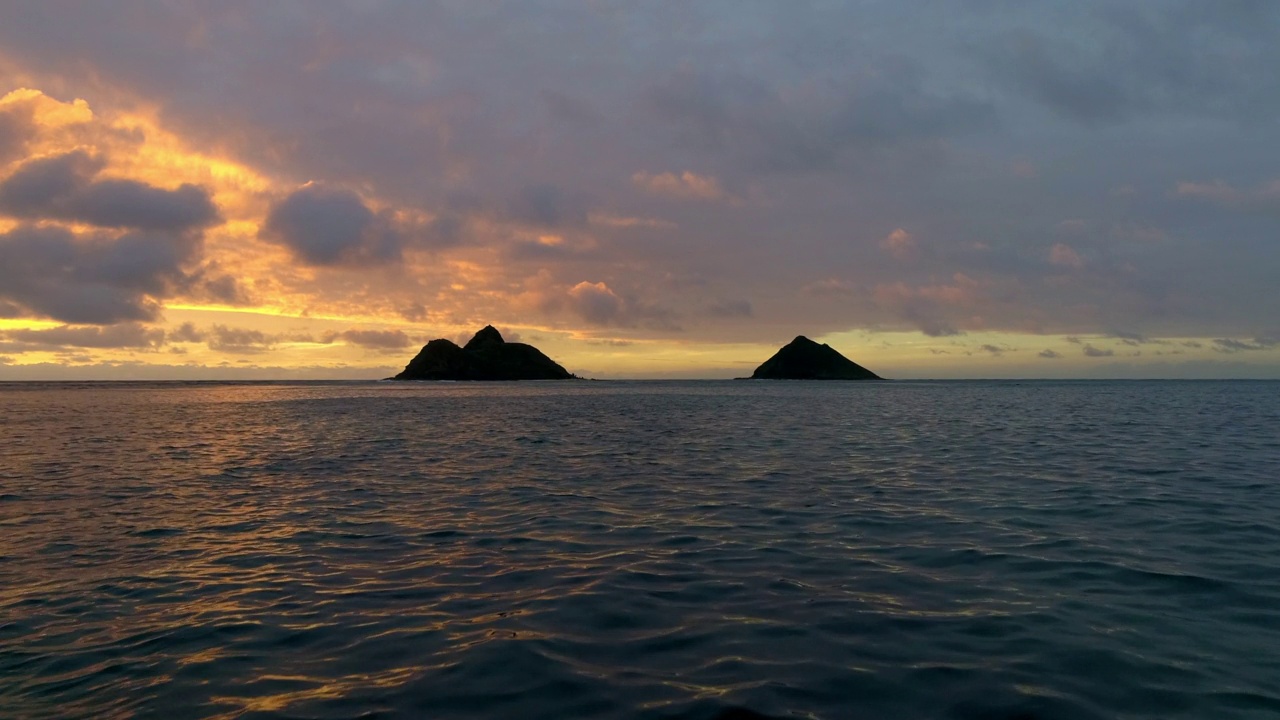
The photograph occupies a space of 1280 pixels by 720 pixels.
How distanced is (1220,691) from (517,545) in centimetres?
1261

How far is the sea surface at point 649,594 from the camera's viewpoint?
8898 millimetres

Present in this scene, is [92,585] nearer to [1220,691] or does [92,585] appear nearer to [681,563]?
[681,563]

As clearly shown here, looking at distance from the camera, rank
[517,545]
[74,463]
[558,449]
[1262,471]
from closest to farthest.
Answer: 1. [517,545]
2. [1262,471]
3. [74,463]
4. [558,449]

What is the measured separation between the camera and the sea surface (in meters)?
8.90

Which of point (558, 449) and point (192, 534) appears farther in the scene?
point (558, 449)

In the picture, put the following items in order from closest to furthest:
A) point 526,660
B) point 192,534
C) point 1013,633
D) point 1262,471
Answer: point 526,660 < point 1013,633 < point 192,534 < point 1262,471

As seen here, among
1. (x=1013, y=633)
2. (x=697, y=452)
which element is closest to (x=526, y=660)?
(x=1013, y=633)

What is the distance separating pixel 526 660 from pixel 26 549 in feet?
47.5

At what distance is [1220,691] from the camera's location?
8.72 metres

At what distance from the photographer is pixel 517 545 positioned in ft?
55.4

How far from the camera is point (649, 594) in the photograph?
1291cm

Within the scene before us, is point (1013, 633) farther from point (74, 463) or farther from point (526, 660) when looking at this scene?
point (74, 463)

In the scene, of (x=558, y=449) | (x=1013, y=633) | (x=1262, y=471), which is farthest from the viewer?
(x=558, y=449)

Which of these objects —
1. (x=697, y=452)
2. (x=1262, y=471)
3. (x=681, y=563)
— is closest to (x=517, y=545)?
(x=681, y=563)
